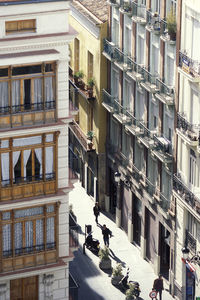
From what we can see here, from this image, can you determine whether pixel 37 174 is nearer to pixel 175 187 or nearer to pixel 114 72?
pixel 175 187

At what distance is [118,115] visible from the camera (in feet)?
271

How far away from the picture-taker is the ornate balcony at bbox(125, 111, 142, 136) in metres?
78.8

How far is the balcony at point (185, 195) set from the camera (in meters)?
70.1

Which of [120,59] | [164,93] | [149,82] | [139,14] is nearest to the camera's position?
[164,93]

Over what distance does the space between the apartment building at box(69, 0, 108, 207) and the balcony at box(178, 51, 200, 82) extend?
599 inches

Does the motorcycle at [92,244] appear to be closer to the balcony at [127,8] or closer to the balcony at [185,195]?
the balcony at [185,195]

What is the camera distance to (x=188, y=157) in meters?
71.6

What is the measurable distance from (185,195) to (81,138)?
19.9 meters

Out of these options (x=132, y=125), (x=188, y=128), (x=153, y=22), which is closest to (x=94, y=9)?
(x=132, y=125)

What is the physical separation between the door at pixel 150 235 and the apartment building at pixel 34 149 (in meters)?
16.2

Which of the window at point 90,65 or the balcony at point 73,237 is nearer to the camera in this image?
the balcony at point 73,237

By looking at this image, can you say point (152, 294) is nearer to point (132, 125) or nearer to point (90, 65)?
point (132, 125)

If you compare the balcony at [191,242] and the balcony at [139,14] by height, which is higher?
the balcony at [139,14]

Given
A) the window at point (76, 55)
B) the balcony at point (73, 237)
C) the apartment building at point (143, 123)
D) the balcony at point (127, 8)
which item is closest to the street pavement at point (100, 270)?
the apartment building at point (143, 123)
